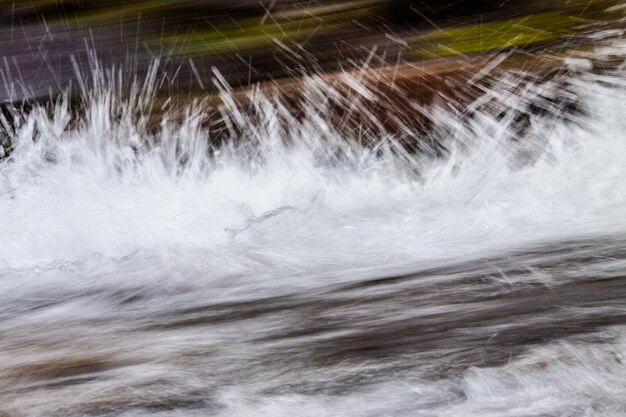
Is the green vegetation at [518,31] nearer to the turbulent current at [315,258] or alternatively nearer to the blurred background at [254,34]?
the blurred background at [254,34]

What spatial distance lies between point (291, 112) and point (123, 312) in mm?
1183

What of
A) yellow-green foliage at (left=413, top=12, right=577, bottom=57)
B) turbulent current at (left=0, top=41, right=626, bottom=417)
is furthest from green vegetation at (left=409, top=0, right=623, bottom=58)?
turbulent current at (left=0, top=41, right=626, bottom=417)

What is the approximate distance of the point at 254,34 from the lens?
9.72 ft

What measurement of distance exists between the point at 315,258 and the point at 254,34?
112 centimetres

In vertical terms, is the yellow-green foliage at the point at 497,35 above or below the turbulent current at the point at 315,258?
above

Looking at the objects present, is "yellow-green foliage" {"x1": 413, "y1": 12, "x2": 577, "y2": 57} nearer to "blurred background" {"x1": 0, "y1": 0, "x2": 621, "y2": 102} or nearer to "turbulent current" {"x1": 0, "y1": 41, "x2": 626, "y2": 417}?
"blurred background" {"x1": 0, "y1": 0, "x2": 621, "y2": 102}

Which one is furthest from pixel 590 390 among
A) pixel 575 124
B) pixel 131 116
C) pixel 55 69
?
pixel 55 69

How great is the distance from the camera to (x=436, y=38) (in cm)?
287

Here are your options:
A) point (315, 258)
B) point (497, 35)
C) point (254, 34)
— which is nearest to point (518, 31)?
point (497, 35)

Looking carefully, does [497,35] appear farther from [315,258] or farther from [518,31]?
[315,258]

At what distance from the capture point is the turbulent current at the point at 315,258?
4.82 feet

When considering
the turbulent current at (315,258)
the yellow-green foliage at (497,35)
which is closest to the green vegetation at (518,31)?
the yellow-green foliage at (497,35)

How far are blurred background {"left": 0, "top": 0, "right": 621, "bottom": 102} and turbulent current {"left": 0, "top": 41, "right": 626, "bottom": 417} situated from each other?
0.11 m

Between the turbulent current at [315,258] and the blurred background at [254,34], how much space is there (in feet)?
0.36
